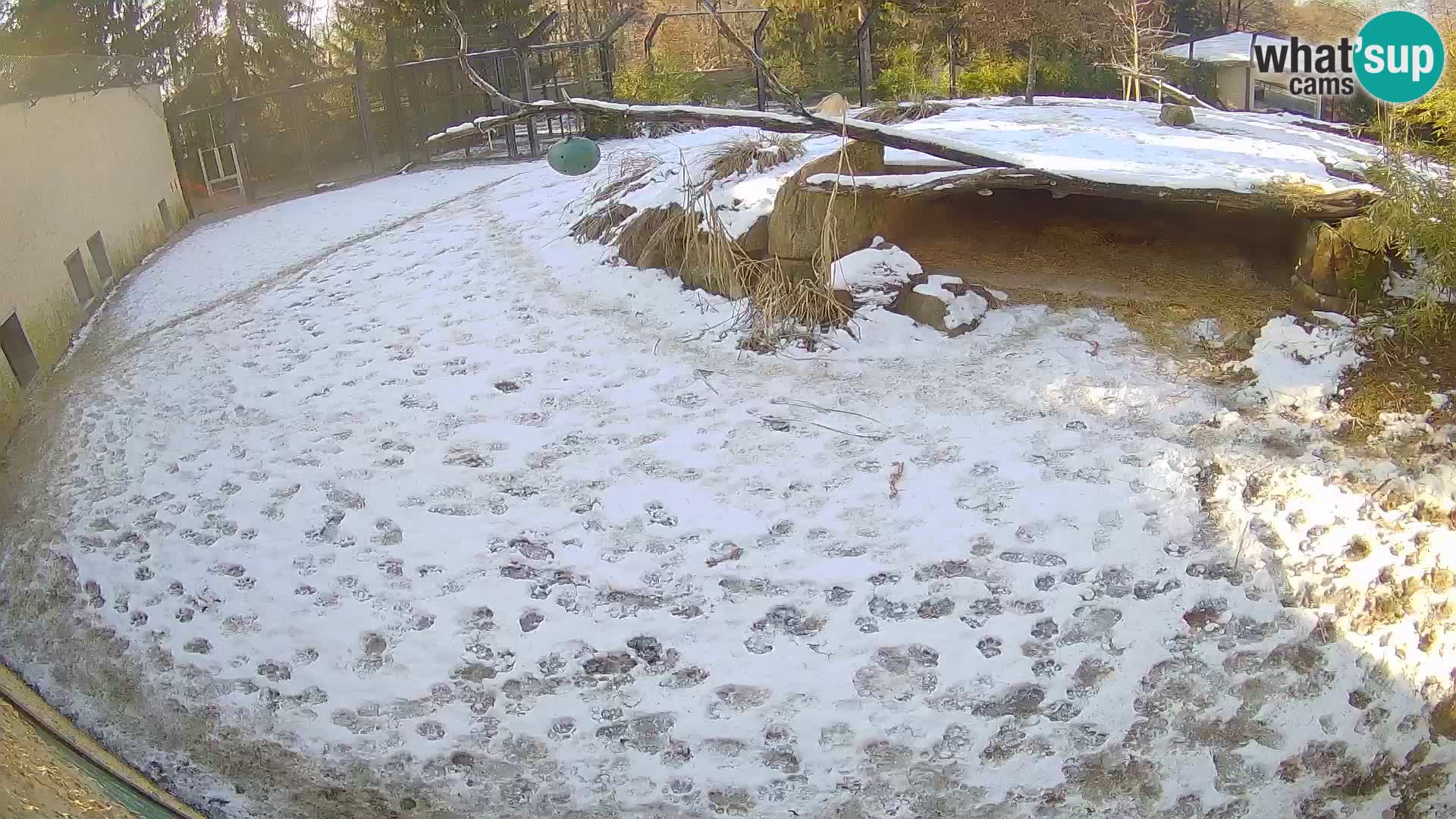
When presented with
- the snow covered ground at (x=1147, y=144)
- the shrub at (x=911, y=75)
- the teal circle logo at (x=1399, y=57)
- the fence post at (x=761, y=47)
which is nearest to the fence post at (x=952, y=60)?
the shrub at (x=911, y=75)

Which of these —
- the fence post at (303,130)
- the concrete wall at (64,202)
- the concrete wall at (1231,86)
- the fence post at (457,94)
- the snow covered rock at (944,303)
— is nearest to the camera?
the snow covered rock at (944,303)

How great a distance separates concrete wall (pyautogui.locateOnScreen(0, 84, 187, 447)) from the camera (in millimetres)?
5555

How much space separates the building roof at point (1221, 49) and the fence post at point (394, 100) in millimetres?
10607

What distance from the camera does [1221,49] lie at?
48.1ft

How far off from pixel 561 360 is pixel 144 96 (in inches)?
273

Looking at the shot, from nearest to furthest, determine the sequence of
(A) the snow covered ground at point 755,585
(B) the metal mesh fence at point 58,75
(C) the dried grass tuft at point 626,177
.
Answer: (A) the snow covered ground at point 755,585 → (B) the metal mesh fence at point 58,75 → (C) the dried grass tuft at point 626,177

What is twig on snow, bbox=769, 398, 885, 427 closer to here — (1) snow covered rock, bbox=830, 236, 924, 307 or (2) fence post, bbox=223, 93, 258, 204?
(1) snow covered rock, bbox=830, 236, 924, 307

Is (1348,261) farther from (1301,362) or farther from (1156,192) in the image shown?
(1156,192)

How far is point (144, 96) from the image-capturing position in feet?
31.4

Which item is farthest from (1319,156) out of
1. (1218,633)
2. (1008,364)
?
(1218,633)

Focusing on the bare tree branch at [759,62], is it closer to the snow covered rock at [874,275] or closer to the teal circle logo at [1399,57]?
the snow covered rock at [874,275]

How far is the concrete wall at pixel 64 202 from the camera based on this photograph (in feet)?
18.2

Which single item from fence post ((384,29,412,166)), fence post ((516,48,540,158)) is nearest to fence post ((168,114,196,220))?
fence post ((384,29,412,166))

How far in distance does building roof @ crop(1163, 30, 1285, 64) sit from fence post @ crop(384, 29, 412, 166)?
10.6 m
